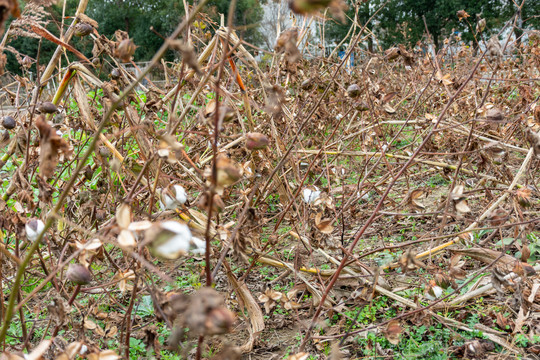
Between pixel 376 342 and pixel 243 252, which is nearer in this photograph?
pixel 243 252

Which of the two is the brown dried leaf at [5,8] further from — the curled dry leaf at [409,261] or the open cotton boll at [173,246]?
the curled dry leaf at [409,261]

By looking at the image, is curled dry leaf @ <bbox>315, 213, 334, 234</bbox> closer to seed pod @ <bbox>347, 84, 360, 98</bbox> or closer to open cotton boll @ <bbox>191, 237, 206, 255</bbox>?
open cotton boll @ <bbox>191, 237, 206, 255</bbox>

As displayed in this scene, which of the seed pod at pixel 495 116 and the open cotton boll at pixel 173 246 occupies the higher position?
the open cotton boll at pixel 173 246

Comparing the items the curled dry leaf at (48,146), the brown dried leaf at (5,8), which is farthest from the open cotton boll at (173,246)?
the brown dried leaf at (5,8)

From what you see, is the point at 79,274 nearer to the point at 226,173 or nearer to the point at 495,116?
the point at 226,173

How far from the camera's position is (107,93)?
1.32 meters

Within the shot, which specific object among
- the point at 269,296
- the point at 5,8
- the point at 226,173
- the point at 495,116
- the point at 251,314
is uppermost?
the point at 5,8

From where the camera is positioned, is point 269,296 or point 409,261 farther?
point 269,296

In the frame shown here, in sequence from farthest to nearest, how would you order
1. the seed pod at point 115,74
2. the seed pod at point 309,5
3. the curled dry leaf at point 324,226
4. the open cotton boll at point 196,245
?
1. the seed pod at point 115,74
2. the curled dry leaf at point 324,226
3. the open cotton boll at point 196,245
4. the seed pod at point 309,5

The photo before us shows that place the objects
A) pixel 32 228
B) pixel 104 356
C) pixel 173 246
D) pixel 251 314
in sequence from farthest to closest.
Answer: pixel 251 314, pixel 32 228, pixel 104 356, pixel 173 246

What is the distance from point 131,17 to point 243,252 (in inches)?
1094

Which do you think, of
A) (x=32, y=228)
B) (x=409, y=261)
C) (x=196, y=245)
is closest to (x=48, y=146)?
(x=196, y=245)

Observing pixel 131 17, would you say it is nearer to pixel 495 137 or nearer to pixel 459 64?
pixel 459 64

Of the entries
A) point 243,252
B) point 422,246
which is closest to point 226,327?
point 243,252
